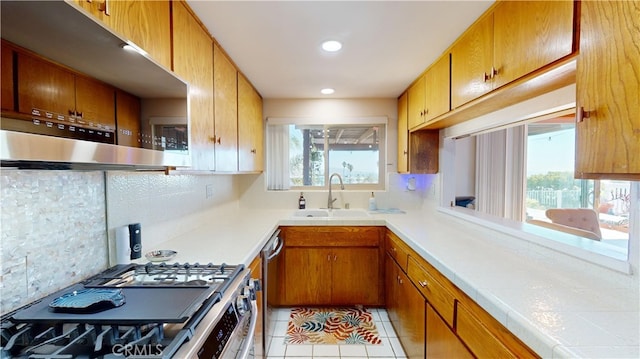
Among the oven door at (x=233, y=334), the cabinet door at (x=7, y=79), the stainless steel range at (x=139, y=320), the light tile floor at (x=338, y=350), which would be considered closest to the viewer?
the cabinet door at (x=7, y=79)

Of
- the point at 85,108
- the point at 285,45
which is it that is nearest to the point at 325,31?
the point at 285,45

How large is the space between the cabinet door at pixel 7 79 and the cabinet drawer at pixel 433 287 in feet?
5.25

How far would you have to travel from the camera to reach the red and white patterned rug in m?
2.25

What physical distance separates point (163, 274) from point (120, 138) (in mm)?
637

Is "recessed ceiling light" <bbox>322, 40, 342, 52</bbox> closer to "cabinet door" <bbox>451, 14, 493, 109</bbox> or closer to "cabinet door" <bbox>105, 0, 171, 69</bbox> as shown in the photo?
"cabinet door" <bbox>451, 14, 493, 109</bbox>

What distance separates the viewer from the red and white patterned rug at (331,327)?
225 centimetres

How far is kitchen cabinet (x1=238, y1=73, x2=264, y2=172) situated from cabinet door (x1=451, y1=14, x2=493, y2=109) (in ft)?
5.48

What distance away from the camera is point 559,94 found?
52.9 inches

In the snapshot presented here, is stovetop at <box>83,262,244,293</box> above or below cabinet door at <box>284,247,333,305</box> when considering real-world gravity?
above

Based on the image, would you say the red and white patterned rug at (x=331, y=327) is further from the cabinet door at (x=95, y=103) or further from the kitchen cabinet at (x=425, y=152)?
the cabinet door at (x=95, y=103)

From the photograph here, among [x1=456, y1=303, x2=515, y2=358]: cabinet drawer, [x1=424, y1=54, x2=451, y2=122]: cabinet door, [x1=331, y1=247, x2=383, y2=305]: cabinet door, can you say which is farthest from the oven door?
[x1=424, y1=54, x2=451, y2=122]: cabinet door


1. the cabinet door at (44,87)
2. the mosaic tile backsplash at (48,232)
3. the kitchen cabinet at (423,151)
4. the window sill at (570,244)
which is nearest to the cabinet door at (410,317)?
the window sill at (570,244)

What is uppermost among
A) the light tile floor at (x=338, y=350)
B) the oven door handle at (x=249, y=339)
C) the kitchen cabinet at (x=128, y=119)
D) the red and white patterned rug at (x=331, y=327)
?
the kitchen cabinet at (x=128, y=119)

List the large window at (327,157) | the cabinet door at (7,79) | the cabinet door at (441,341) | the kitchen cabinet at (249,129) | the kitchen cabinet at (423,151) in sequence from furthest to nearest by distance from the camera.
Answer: the large window at (327,157) < the kitchen cabinet at (423,151) < the kitchen cabinet at (249,129) < the cabinet door at (441,341) < the cabinet door at (7,79)
